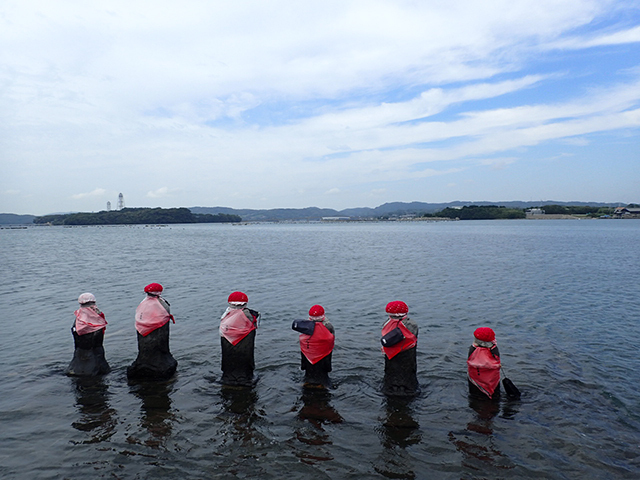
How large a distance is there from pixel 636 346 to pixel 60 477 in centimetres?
1785

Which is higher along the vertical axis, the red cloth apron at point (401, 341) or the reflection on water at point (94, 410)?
the red cloth apron at point (401, 341)

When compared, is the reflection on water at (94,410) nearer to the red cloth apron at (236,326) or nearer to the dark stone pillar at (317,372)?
the red cloth apron at (236,326)

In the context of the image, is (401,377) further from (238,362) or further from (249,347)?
(238,362)

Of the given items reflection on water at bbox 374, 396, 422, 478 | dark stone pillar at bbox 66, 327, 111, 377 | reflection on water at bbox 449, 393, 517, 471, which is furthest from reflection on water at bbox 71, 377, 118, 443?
reflection on water at bbox 449, 393, 517, 471

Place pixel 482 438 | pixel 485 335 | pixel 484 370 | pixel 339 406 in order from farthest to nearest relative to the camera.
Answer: pixel 339 406
pixel 484 370
pixel 485 335
pixel 482 438

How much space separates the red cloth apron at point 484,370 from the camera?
9867 millimetres

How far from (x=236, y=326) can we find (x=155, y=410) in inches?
104

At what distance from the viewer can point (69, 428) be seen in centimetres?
906

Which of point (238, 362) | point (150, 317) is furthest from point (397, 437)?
point (150, 317)

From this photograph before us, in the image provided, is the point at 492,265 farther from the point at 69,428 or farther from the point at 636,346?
the point at 69,428

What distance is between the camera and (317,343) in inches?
→ 408

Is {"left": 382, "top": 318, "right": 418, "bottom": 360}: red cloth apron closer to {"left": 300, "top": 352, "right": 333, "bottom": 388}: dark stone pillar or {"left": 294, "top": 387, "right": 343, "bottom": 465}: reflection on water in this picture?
{"left": 300, "top": 352, "right": 333, "bottom": 388}: dark stone pillar

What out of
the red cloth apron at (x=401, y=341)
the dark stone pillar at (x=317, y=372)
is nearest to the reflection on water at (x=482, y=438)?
the red cloth apron at (x=401, y=341)

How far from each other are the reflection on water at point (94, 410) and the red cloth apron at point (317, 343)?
456cm
